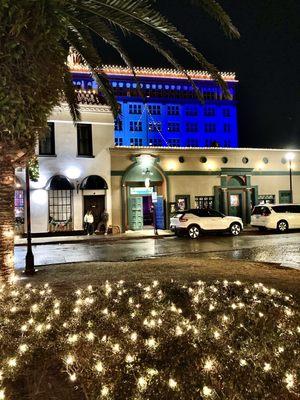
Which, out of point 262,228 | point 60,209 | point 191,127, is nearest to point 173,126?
point 191,127

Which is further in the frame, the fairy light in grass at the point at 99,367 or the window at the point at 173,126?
the window at the point at 173,126

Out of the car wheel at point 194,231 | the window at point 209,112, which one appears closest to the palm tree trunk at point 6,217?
the car wheel at point 194,231

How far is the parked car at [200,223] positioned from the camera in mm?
22391

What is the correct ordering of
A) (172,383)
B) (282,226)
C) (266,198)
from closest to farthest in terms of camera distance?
(172,383), (282,226), (266,198)

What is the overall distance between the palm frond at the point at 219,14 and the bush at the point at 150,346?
187 inches

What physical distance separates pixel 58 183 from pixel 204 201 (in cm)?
1029

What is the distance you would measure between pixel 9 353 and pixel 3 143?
3544 mm

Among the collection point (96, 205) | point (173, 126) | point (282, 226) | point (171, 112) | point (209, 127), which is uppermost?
point (171, 112)

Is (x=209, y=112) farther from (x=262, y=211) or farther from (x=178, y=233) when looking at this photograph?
(x=178, y=233)

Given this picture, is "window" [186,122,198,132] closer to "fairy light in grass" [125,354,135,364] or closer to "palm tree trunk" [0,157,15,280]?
"palm tree trunk" [0,157,15,280]

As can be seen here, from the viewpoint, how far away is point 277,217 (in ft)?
80.2

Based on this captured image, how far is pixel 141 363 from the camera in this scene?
4.13 metres

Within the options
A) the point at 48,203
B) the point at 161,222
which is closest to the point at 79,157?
the point at 48,203

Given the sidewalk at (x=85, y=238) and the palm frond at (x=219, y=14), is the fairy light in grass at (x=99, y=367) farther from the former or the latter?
the sidewalk at (x=85, y=238)
